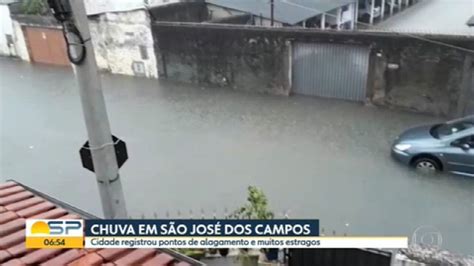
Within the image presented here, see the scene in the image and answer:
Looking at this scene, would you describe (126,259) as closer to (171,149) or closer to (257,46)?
(171,149)

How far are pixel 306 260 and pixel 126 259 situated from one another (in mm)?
2611

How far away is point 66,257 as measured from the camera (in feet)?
12.5

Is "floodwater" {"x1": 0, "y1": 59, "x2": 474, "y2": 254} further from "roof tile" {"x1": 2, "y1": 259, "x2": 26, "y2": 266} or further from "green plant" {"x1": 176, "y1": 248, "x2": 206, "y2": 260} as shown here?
"roof tile" {"x1": 2, "y1": 259, "x2": 26, "y2": 266}

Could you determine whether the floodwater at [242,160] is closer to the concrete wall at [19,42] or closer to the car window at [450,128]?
the car window at [450,128]

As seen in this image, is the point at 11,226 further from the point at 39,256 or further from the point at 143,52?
the point at 143,52

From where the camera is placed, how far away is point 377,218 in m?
8.23

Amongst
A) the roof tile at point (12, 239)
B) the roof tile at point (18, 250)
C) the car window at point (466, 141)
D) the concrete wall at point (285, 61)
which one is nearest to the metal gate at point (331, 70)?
the concrete wall at point (285, 61)

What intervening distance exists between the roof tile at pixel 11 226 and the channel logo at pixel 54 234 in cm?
16

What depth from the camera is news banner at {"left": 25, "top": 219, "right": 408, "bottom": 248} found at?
3.98 metres

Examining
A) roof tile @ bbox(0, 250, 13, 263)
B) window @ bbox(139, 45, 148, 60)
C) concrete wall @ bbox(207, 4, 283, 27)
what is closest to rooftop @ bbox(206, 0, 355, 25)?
concrete wall @ bbox(207, 4, 283, 27)

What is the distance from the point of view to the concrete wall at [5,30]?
21.2 meters

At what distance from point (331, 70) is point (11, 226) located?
11264mm

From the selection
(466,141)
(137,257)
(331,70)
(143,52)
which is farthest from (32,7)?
(137,257)

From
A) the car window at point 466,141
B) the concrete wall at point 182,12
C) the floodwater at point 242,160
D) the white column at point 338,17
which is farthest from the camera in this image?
the white column at point 338,17
